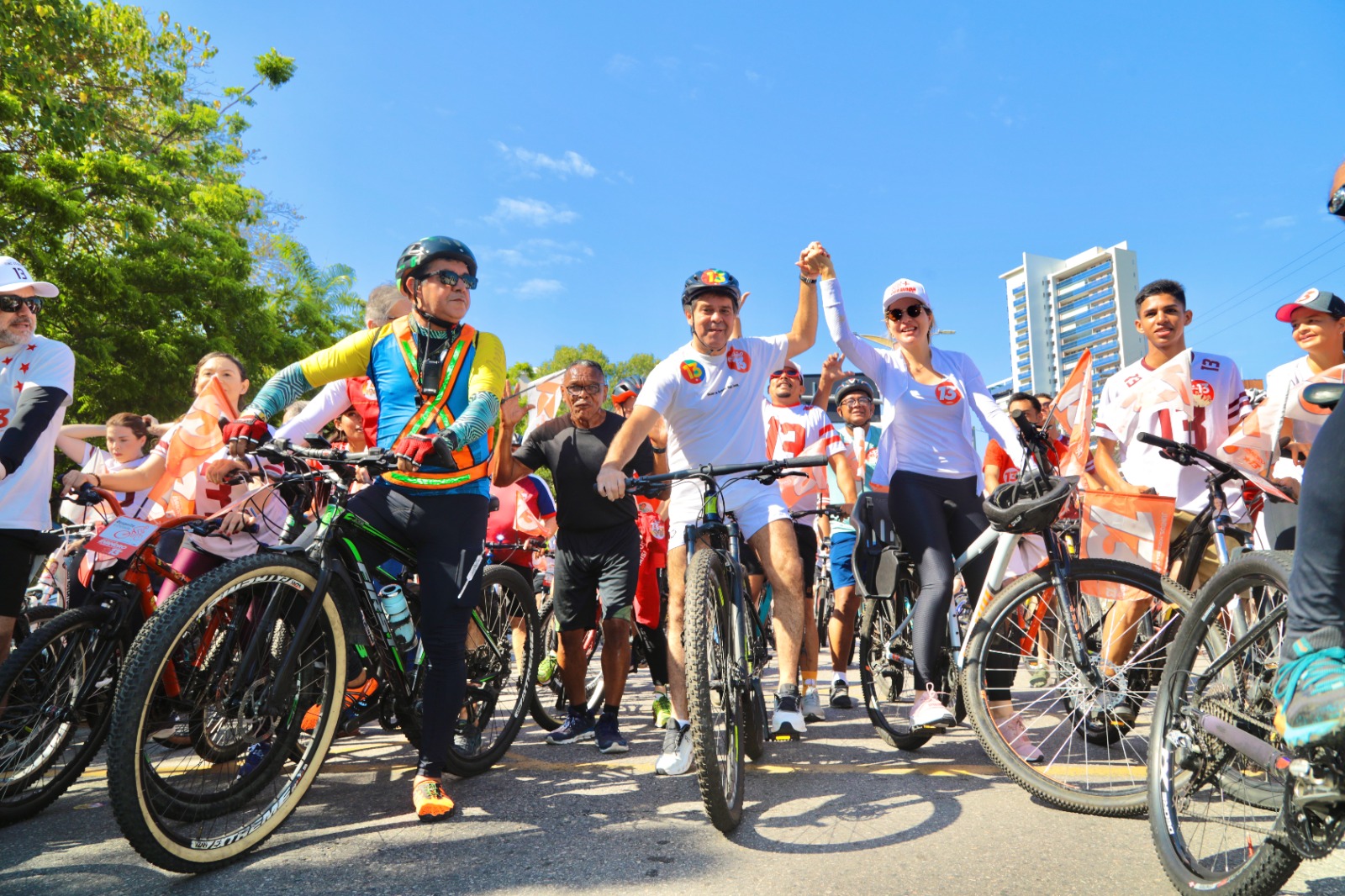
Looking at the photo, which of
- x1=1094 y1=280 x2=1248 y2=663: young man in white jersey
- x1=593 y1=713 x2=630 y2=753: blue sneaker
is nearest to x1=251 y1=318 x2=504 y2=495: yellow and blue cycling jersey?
x1=593 y1=713 x2=630 y2=753: blue sneaker

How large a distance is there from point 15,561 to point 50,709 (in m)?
0.80

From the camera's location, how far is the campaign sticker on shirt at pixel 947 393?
4.38 m

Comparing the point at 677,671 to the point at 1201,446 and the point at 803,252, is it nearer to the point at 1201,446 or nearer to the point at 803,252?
the point at 803,252

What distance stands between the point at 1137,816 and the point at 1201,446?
2.31 meters

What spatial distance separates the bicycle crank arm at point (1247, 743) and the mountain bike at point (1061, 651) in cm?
79

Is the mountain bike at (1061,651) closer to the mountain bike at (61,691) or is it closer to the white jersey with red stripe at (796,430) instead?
the white jersey with red stripe at (796,430)

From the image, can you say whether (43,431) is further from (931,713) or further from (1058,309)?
(1058,309)

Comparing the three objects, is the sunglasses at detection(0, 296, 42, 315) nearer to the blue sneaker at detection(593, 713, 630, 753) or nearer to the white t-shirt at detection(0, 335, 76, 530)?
the white t-shirt at detection(0, 335, 76, 530)

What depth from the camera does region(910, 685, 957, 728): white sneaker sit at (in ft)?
12.5

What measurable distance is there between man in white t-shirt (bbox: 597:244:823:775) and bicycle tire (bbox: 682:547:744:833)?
0.62 m

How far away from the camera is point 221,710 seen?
2803mm

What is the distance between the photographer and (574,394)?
4.98m

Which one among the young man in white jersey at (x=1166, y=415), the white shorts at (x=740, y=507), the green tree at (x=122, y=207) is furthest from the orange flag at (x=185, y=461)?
the green tree at (x=122, y=207)

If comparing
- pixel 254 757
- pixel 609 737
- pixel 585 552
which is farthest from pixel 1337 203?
pixel 609 737
